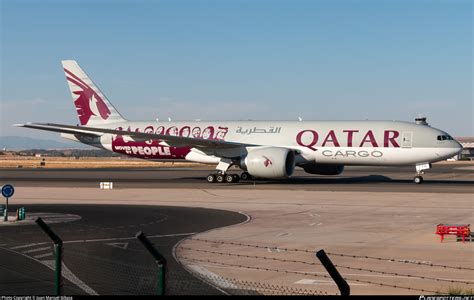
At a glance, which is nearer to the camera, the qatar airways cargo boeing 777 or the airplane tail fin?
the qatar airways cargo boeing 777

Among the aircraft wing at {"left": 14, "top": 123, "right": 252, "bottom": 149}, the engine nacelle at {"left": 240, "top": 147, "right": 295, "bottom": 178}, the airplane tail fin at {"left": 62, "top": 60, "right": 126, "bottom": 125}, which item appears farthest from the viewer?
the airplane tail fin at {"left": 62, "top": 60, "right": 126, "bottom": 125}

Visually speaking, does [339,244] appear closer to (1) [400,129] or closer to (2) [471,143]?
(1) [400,129]

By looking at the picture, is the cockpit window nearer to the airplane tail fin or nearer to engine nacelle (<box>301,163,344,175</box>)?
engine nacelle (<box>301,163,344,175</box>)

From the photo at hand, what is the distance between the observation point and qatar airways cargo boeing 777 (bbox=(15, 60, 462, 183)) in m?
47.1

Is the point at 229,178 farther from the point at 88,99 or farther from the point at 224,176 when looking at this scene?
the point at 88,99

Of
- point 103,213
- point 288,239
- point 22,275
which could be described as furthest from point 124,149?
point 22,275

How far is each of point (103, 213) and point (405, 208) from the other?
13.3 meters

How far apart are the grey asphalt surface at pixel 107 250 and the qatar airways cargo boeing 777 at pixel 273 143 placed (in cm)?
1739

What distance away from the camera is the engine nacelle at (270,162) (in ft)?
152

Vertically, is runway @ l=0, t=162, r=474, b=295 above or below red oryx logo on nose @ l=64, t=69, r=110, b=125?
below

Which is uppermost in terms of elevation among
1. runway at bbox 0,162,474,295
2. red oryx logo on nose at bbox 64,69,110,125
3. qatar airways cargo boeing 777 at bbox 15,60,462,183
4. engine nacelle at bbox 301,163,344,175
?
red oryx logo on nose at bbox 64,69,110,125

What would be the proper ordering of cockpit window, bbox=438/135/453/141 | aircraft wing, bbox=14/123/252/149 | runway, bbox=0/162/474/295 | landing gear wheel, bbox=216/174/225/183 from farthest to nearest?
1. landing gear wheel, bbox=216/174/225/183
2. aircraft wing, bbox=14/123/252/149
3. cockpit window, bbox=438/135/453/141
4. runway, bbox=0/162/474/295

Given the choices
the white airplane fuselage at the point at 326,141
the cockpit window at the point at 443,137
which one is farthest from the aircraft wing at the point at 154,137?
the cockpit window at the point at 443,137

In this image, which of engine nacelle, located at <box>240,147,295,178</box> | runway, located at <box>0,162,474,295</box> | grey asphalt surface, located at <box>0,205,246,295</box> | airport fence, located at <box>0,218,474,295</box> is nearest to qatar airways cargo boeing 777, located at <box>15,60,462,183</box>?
engine nacelle, located at <box>240,147,295,178</box>
